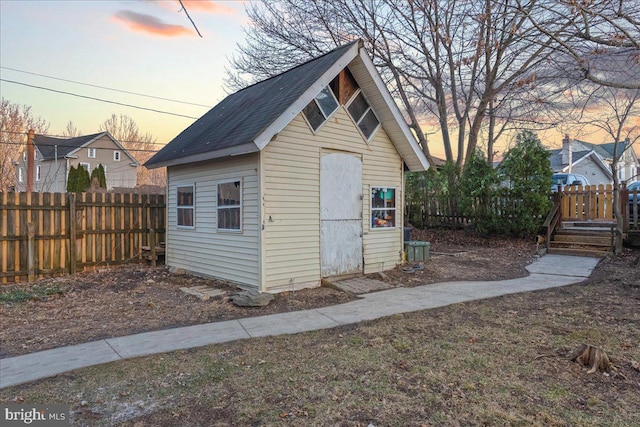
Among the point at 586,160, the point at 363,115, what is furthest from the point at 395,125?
the point at 586,160

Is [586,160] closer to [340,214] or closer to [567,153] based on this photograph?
[567,153]

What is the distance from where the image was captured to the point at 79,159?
119ft

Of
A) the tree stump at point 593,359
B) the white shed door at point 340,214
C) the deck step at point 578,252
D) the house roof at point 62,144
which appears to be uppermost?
the house roof at point 62,144

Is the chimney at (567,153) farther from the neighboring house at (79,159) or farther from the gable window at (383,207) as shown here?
the neighboring house at (79,159)

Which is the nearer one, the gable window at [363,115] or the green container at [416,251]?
the gable window at [363,115]

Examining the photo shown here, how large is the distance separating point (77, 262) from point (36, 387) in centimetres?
694

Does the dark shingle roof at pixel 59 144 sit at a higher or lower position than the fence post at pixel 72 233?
higher

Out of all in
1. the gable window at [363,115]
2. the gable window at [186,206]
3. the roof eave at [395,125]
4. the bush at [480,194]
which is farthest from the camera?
the bush at [480,194]

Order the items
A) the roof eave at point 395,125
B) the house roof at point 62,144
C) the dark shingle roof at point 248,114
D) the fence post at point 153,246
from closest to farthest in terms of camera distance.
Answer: the dark shingle roof at point 248,114 → the roof eave at point 395,125 → the fence post at point 153,246 → the house roof at point 62,144

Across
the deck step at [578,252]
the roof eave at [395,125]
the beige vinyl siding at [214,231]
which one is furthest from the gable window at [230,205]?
the deck step at [578,252]

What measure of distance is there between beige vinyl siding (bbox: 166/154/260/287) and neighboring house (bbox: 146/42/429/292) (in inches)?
0.9

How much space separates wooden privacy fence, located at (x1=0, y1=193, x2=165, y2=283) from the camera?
28.6ft

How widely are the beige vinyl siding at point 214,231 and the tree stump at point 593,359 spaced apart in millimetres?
5113

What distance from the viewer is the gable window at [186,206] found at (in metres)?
9.47
